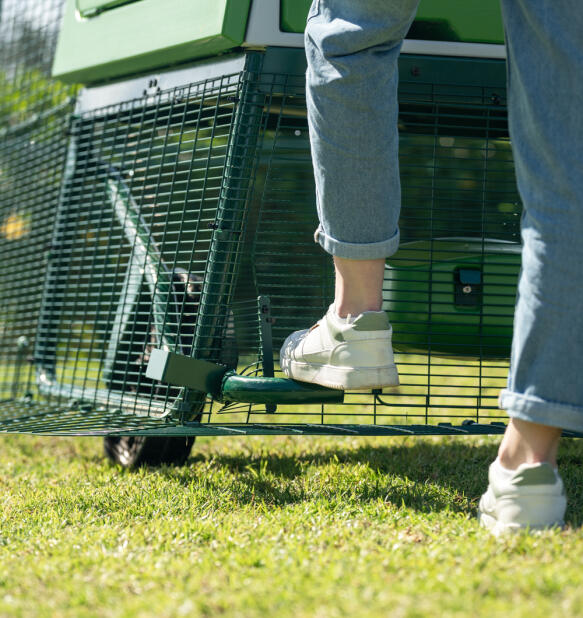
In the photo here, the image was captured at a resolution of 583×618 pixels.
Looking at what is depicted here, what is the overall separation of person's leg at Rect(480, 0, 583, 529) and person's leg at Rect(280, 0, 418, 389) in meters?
0.24

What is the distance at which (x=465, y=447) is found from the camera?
2.69m

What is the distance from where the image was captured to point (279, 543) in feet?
4.87

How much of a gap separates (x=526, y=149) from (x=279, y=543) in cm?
83

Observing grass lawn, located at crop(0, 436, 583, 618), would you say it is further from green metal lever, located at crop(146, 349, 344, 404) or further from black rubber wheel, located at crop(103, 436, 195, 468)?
green metal lever, located at crop(146, 349, 344, 404)

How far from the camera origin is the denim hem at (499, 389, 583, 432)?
1.37 meters

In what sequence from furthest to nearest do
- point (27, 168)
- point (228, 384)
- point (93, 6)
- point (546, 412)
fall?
point (27, 168) < point (93, 6) < point (228, 384) < point (546, 412)

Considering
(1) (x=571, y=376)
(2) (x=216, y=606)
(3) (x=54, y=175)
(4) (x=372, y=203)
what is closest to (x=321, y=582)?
(2) (x=216, y=606)

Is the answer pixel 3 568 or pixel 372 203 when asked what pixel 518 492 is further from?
pixel 3 568

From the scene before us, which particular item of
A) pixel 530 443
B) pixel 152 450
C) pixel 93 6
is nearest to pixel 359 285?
pixel 530 443

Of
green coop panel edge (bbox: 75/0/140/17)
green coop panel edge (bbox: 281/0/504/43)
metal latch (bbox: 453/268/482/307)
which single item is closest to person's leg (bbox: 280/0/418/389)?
green coop panel edge (bbox: 281/0/504/43)

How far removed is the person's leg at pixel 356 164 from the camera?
5.09 feet

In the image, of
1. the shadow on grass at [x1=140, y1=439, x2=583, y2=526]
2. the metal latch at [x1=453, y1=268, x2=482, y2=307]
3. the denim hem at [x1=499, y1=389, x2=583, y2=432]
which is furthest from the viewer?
the metal latch at [x1=453, y1=268, x2=482, y2=307]

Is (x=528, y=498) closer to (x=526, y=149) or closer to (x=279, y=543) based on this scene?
(x=279, y=543)

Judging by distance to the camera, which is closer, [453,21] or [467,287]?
[453,21]
